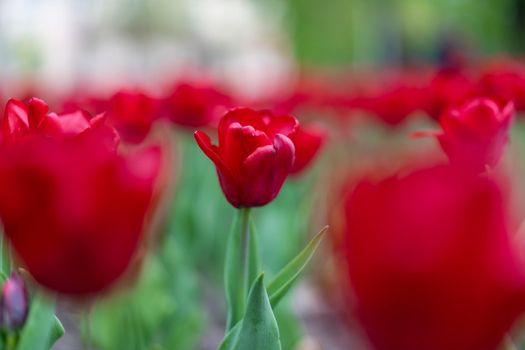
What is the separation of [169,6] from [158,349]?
1585 centimetres

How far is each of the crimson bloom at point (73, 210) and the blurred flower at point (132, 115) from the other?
0.60 metres

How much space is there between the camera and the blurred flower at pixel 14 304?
1.90ft

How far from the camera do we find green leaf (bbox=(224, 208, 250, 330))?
0.66 meters

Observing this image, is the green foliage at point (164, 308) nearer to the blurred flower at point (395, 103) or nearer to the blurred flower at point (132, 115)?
the blurred flower at point (132, 115)

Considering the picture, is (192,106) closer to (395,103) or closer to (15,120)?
(395,103)

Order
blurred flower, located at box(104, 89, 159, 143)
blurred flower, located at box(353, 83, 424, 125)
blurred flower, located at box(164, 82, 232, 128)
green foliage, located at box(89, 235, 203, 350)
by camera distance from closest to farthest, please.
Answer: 1. blurred flower, located at box(104, 89, 159, 143)
2. green foliage, located at box(89, 235, 203, 350)
3. blurred flower, located at box(164, 82, 232, 128)
4. blurred flower, located at box(353, 83, 424, 125)

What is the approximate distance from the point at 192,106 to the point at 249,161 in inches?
32.1

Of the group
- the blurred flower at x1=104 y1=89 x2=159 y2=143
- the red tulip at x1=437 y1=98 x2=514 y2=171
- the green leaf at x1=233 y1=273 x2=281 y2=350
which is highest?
the red tulip at x1=437 y1=98 x2=514 y2=171

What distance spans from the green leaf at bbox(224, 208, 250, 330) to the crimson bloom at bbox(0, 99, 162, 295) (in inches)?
8.3

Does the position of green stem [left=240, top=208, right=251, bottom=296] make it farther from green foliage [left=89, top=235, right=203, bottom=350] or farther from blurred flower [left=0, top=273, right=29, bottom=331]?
green foliage [left=89, top=235, right=203, bottom=350]

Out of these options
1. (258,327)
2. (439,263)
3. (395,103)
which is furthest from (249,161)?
(395,103)

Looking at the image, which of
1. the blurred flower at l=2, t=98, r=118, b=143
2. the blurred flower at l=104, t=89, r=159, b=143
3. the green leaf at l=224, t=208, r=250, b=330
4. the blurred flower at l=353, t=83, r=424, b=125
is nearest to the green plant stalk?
the green leaf at l=224, t=208, r=250, b=330

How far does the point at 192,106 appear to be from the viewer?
1366 millimetres

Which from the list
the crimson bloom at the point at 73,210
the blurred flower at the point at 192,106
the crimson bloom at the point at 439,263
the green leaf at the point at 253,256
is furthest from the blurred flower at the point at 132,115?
the crimson bloom at the point at 439,263
